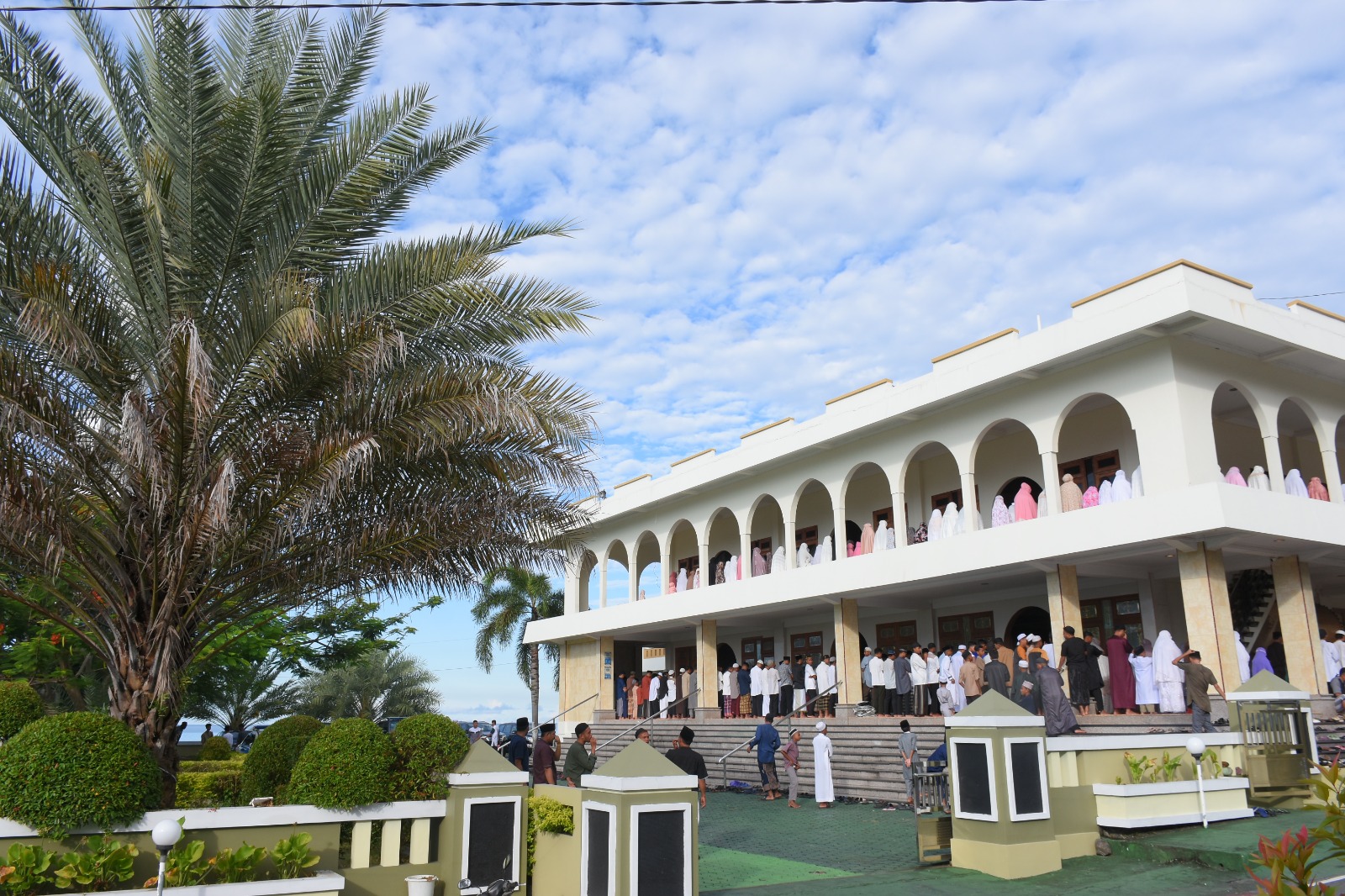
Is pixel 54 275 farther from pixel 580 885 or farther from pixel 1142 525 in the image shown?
pixel 1142 525

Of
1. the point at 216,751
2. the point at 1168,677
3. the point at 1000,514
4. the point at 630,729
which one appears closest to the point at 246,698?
the point at 216,751

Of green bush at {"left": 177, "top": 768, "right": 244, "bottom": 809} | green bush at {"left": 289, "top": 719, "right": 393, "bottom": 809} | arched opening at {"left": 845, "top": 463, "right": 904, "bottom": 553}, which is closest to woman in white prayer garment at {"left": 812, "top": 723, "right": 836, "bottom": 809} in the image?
green bush at {"left": 177, "top": 768, "right": 244, "bottom": 809}

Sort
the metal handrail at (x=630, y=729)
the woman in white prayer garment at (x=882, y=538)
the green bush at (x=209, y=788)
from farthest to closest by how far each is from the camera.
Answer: the metal handrail at (x=630, y=729) → the woman in white prayer garment at (x=882, y=538) → the green bush at (x=209, y=788)

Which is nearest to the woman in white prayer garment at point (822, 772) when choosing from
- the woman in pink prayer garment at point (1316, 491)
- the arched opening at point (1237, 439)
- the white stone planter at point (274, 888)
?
the woman in pink prayer garment at point (1316, 491)

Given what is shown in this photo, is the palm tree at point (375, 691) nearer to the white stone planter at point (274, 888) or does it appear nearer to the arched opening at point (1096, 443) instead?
the arched opening at point (1096, 443)

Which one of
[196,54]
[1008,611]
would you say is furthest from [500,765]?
[1008,611]

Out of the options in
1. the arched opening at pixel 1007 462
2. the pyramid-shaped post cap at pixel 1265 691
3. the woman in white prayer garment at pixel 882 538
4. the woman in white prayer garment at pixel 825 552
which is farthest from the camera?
the woman in white prayer garment at pixel 825 552

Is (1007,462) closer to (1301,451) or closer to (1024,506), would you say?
(1024,506)

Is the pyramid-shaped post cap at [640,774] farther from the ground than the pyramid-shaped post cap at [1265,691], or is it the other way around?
the pyramid-shaped post cap at [1265,691]

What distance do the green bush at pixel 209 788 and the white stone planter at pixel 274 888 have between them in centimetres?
556

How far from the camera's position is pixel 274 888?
6.78 m

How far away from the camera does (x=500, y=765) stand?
830 centimetres

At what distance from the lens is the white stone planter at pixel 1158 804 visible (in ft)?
33.7

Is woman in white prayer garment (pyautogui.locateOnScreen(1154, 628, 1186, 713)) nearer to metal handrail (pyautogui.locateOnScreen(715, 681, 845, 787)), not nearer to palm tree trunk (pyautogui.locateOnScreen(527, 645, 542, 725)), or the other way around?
metal handrail (pyautogui.locateOnScreen(715, 681, 845, 787))
